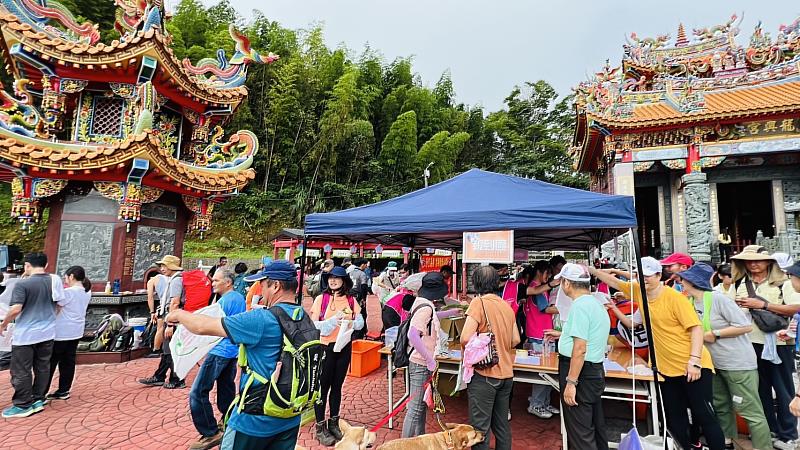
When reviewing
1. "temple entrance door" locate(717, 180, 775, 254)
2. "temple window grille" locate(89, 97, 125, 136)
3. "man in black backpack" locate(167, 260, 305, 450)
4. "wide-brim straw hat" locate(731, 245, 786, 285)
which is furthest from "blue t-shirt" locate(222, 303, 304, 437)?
"temple entrance door" locate(717, 180, 775, 254)

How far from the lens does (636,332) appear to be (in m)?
3.38

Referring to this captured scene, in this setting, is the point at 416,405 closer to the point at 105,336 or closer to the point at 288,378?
the point at 288,378

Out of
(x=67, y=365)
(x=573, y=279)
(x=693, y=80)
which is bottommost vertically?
(x=67, y=365)

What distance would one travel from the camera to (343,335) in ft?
10.5

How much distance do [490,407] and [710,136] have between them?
473 inches

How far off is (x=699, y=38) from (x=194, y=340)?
1856 cm

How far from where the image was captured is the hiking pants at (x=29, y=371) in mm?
3766

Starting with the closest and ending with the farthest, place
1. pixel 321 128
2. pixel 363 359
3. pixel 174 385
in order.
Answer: pixel 174 385
pixel 363 359
pixel 321 128

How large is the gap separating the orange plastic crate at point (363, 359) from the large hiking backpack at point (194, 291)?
223 centimetres

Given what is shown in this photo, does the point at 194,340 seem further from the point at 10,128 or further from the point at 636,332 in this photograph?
the point at 10,128

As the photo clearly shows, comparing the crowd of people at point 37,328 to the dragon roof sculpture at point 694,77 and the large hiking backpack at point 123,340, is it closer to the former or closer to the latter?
the large hiking backpack at point 123,340

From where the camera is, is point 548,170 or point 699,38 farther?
point 548,170

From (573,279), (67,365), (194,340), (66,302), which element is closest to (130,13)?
(66,302)

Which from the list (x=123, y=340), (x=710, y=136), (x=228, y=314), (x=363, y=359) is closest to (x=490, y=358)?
(x=228, y=314)
